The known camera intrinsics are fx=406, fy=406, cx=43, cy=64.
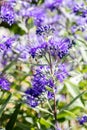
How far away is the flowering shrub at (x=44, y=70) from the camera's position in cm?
298

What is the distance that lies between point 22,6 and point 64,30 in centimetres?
58

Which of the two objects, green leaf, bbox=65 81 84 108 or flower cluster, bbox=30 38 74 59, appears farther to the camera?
green leaf, bbox=65 81 84 108

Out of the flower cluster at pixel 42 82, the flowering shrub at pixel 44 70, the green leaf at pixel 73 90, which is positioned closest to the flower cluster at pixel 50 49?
the flowering shrub at pixel 44 70

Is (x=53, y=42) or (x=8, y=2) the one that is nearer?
(x=53, y=42)

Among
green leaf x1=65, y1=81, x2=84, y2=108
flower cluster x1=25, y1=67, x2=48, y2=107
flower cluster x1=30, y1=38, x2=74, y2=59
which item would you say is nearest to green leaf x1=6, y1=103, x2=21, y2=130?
flower cluster x1=25, y1=67, x2=48, y2=107

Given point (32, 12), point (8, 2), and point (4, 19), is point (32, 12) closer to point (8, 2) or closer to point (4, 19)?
point (8, 2)

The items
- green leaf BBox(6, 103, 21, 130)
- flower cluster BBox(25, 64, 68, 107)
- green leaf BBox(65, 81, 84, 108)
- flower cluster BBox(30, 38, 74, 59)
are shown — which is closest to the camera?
flower cluster BBox(30, 38, 74, 59)

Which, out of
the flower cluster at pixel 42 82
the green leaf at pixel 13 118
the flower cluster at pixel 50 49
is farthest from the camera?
the green leaf at pixel 13 118

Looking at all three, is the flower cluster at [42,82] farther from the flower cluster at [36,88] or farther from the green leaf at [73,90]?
the green leaf at [73,90]

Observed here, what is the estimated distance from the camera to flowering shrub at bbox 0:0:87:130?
2.98 m

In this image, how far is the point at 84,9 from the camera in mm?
3648

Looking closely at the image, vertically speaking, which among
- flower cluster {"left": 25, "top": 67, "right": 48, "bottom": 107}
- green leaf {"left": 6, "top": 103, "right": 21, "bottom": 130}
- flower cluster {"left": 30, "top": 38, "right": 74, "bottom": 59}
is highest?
flower cluster {"left": 30, "top": 38, "right": 74, "bottom": 59}

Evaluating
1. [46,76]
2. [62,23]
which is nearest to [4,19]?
[46,76]

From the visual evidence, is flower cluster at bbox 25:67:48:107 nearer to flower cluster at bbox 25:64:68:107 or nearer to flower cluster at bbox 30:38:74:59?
flower cluster at bbox 25:64:68:107
